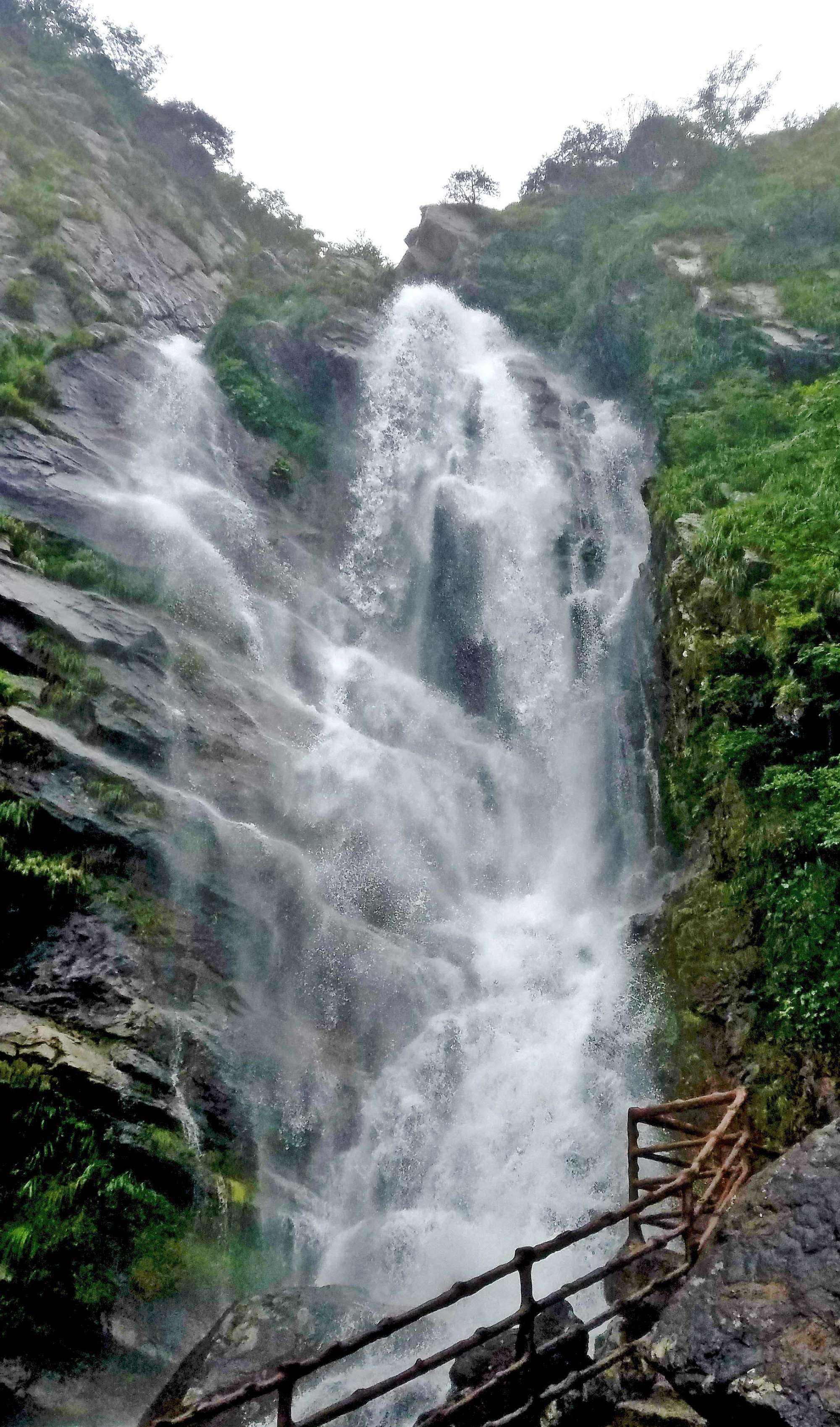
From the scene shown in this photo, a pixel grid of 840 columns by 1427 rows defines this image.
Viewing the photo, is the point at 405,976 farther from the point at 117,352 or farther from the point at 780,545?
the point at 117,352

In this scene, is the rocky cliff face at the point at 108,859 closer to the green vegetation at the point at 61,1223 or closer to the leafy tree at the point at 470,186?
the green vegetation at the point at 61,1223

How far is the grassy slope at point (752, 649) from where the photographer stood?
686cm

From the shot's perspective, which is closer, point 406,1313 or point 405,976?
point 406,1313

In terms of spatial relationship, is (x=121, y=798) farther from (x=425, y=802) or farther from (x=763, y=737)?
(x=763, y=737)

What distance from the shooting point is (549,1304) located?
365 centimetres

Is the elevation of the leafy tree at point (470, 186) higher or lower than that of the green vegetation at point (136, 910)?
higher

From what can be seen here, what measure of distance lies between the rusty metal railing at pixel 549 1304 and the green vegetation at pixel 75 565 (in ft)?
36.9

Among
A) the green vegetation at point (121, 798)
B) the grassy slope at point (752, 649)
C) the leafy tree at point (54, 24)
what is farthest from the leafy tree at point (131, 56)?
the green vegetation at point (121, 798)

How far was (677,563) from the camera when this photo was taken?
1152 centimetres

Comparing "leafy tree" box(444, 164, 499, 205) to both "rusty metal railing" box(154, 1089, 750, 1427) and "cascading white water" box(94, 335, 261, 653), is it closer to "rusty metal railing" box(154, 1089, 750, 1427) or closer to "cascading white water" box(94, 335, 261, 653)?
"cascading white water" box(94, 335, 261, 653)

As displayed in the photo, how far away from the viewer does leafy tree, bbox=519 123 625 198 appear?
89.7ft

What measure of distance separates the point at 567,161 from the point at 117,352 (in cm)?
1930

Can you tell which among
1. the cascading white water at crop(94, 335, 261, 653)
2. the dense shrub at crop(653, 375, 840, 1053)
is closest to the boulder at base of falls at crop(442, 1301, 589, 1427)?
the dense shrub at crop(653, 375, 840, 1053)

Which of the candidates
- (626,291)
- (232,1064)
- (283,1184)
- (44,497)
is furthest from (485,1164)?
(626,291)
